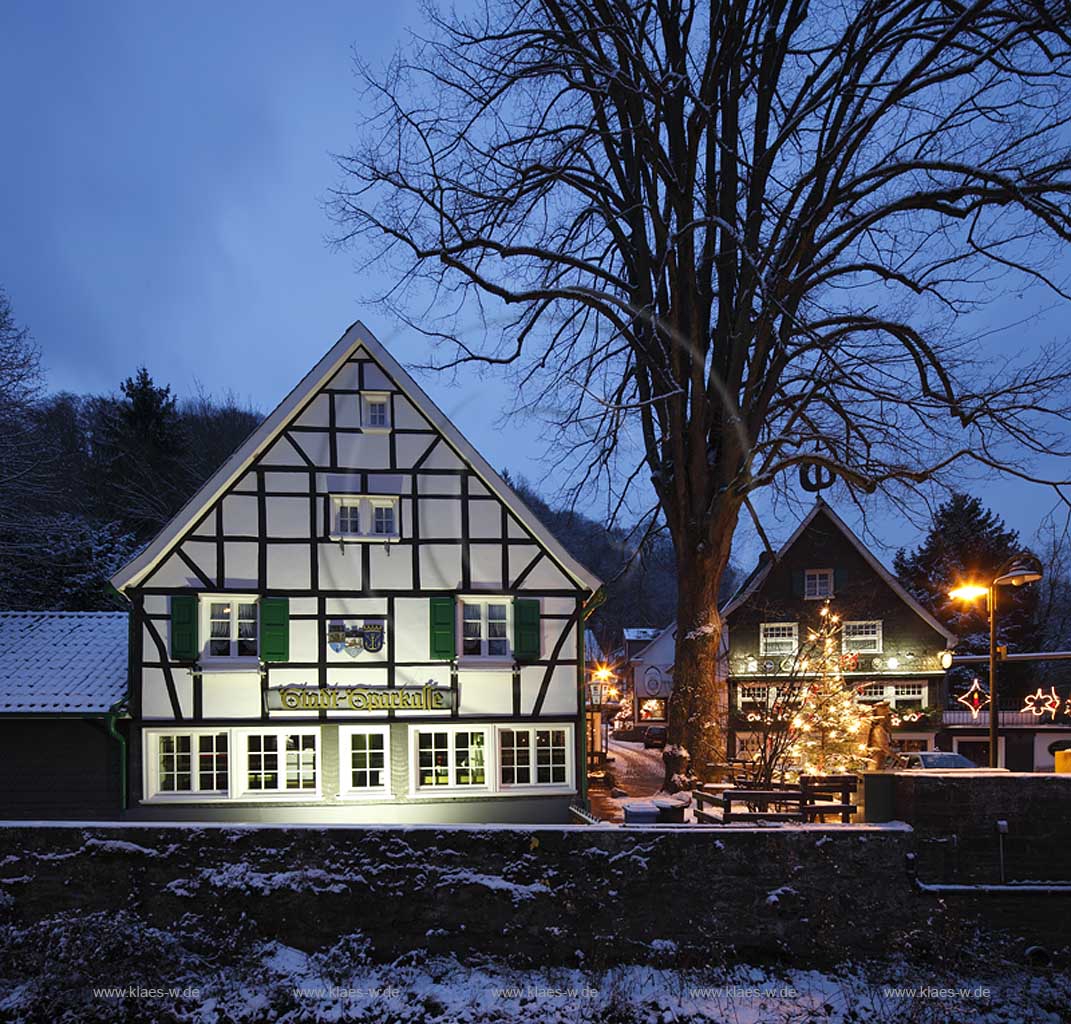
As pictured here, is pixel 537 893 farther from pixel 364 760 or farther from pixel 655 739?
pixel 655 739

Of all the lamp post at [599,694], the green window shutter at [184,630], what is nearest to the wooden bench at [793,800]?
the lamp post at [599,694]

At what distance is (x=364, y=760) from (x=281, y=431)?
19.6ft

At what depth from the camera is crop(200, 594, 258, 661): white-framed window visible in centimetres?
1430

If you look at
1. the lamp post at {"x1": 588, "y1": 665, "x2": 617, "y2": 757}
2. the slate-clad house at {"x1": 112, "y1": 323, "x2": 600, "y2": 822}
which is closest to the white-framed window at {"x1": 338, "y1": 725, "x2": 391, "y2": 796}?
the slate-clad house at {"x1": 112, "y1": 323, "x2": 600, "y2": 822}

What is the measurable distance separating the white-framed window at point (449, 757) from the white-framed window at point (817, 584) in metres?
16.8

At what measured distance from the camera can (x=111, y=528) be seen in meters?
24.8

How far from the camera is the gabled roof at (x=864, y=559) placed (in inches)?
1067

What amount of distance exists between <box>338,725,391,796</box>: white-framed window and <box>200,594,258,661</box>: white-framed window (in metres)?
2.23

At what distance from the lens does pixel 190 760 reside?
46.4 feet

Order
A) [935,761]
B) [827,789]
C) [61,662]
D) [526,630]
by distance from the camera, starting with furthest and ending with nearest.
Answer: [935,761]
[61,662]
[526,630]
[827,789]

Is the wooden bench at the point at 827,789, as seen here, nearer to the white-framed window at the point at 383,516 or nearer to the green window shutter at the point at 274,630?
the white-framed window at the point at 383,516

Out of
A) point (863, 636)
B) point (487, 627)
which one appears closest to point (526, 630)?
point (487, 627)

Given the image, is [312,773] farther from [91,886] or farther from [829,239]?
[829,239]

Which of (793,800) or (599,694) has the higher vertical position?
(793,800)
